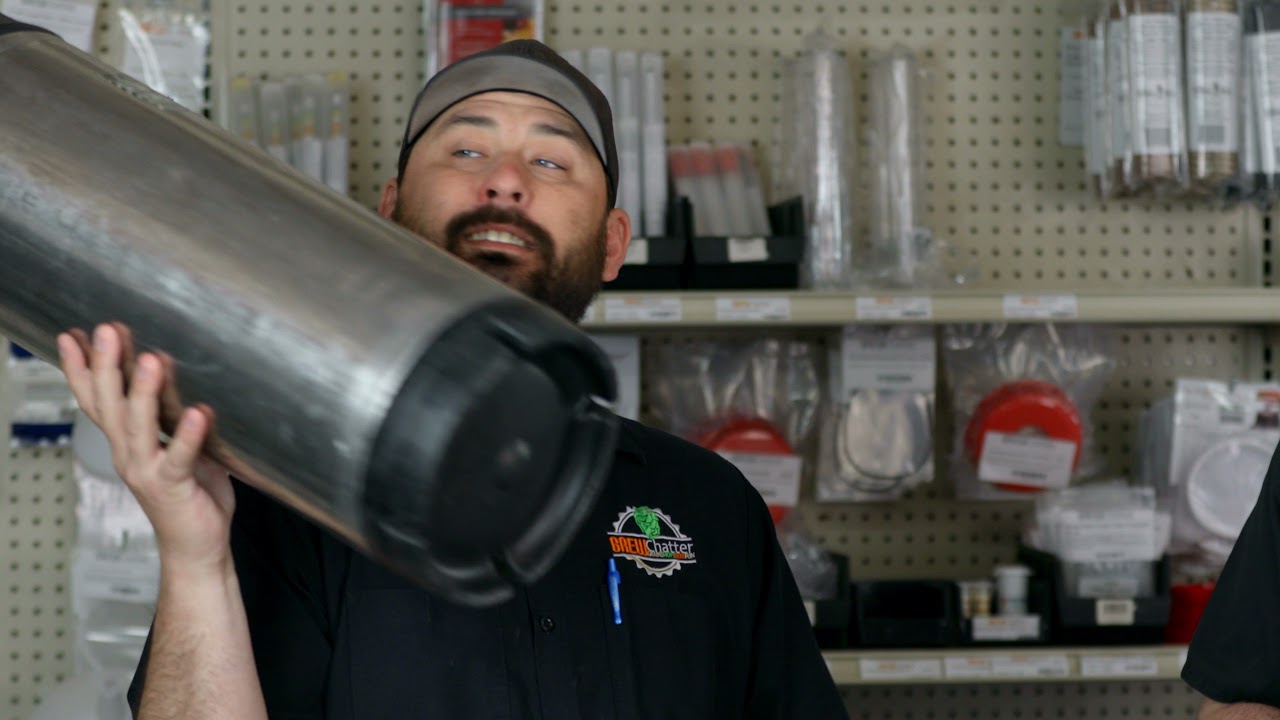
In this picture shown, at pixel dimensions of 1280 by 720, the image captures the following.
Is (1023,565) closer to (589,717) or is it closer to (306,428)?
(589,717)

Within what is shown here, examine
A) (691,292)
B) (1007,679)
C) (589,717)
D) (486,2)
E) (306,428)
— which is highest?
(486,2)

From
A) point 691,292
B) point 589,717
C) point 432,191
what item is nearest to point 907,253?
point 691,292

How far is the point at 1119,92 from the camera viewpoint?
250cm

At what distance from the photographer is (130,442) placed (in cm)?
100

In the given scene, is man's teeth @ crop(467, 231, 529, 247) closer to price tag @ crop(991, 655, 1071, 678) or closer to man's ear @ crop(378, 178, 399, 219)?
man's ear @ crop(378, 178, 399, 219)

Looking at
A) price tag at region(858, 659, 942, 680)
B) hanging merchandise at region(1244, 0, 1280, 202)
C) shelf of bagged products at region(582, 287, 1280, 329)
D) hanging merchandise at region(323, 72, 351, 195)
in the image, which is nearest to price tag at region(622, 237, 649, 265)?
shelf of bagged products at region(582, 287, 1280, 329)

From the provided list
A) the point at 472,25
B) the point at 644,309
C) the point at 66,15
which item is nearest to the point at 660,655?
the point at 644,309

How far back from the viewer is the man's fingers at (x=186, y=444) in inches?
36.1

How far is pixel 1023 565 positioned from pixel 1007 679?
0.29 m

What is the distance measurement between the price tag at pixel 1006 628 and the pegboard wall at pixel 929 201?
0.34 meters

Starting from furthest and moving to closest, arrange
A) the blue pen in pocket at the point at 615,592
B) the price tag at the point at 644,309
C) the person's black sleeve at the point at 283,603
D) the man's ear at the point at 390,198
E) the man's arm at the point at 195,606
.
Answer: the price tag at the point at 644,309 → the man's ear at the point at 390,198 → the blue pen in pocket at the point at 615,592 → the person's black sleeve at the point at 283,603 → the man's arm at the point at 195,606

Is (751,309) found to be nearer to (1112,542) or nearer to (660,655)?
(1112,542)

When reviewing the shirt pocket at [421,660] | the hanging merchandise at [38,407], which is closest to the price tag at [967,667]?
the shirt pocket at [421,660]

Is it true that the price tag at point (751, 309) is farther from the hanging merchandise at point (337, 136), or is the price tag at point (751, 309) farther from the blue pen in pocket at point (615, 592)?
the blue pen in pocket at point (615, 592)
